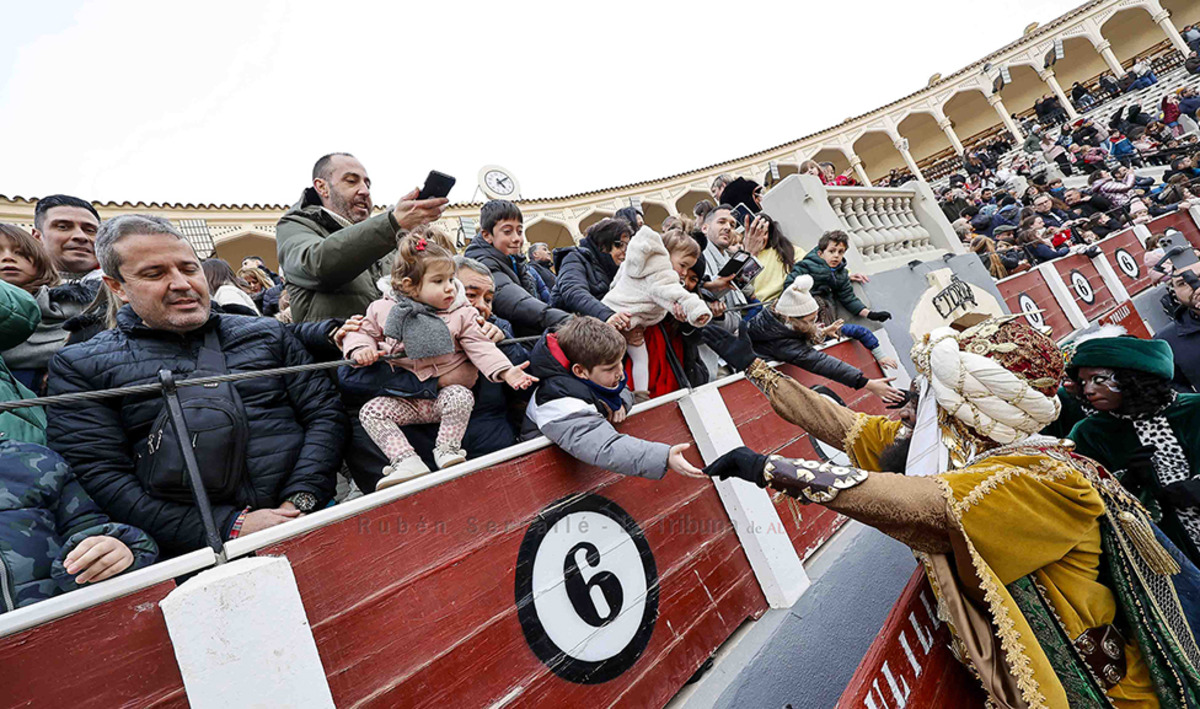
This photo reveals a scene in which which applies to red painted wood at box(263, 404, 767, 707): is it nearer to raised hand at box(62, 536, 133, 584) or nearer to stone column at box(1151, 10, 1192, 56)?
raised hand at box(62, 536, 133, 584)

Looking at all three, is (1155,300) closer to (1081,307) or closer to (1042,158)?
(1081,307)

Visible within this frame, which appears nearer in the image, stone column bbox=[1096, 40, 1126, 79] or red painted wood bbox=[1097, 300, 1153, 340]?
red painted wood bbox=[1097, 300, 1153, 340]

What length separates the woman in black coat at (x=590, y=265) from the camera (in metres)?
3.34

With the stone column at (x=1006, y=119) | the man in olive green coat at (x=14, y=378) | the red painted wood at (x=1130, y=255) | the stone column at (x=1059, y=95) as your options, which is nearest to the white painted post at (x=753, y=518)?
the man in olive green coat at (x=14, y=378)

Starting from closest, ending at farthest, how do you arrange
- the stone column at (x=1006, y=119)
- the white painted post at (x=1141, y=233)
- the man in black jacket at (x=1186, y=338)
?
1. the man in black jacket at (x=1186, y=338)
2. the white painted post at (x=1141, y=233)
3. the stone column at (x=1006, y=119)

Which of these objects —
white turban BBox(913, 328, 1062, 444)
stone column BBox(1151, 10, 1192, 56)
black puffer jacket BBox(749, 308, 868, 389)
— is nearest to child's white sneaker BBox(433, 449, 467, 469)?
white turban BBox(913, 328, 1062, 444)

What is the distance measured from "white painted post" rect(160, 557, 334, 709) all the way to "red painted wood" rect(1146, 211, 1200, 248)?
15.0m

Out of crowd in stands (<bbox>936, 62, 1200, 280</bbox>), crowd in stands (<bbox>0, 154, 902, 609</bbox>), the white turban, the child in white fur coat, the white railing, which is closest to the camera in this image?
crowd in stands (<bbox>0, 154, 902, 609</bbox>)

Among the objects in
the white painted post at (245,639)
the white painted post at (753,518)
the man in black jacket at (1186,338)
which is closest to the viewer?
the white painted post at (245,639)

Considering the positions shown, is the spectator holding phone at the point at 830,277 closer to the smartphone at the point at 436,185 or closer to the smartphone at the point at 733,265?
the smartphone at the point at 733,265

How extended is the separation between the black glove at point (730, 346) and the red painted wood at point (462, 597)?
3.01 ft

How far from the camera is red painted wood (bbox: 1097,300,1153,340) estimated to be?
760 centimetres

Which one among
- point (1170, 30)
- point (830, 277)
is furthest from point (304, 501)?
point (1170, 30)

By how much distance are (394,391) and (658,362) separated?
1553 mm
